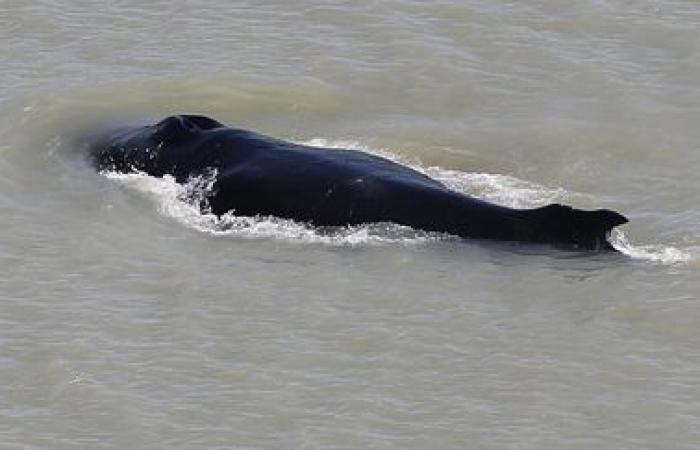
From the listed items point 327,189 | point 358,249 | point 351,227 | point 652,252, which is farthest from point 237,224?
point 652,252

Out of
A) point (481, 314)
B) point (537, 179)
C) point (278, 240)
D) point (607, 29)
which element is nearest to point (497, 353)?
point (481, 314)

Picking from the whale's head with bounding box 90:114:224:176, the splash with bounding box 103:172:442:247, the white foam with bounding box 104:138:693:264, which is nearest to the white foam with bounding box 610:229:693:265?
the white foam with bounding box 104:138:693:264

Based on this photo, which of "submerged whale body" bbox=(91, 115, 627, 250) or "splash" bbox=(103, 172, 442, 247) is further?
→ "splash" bbox=(103, 172, 442, 247)

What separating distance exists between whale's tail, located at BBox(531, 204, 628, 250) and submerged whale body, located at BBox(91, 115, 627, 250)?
13 millimetres

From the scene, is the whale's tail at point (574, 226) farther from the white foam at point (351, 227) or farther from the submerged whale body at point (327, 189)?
the white foam at point (351, 227)

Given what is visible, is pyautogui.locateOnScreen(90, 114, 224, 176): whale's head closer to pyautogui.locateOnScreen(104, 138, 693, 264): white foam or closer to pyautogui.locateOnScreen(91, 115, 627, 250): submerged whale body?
pyautogui.locateOnScreen(91, 115, 627, 250): submerged whale body

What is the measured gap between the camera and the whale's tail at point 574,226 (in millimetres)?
22641

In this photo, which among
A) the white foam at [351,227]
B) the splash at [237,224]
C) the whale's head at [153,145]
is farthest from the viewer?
the whale's head at [153,145]

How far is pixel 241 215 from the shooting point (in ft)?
80.3

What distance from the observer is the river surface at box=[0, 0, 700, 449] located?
18656 millimetres

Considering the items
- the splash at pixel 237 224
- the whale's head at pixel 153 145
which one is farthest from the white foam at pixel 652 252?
the whale's head at pixel 153 145

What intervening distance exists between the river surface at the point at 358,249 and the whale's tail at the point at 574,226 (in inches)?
9.4

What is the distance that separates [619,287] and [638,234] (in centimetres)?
226

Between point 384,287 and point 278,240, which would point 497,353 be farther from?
point 278,240
